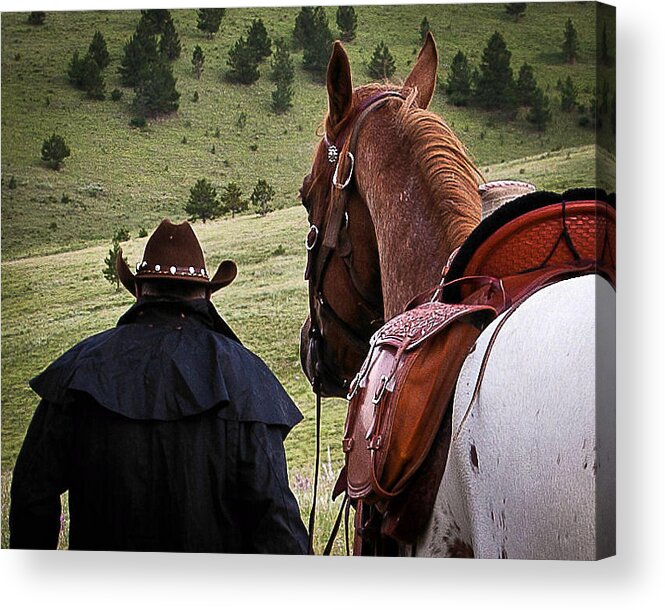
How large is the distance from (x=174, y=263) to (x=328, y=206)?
1.89ft

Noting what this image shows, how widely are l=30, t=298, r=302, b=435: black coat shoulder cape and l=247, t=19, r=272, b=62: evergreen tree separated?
828 mm

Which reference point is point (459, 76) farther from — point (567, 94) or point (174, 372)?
point (174, 372)

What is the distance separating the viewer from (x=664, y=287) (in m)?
3.72

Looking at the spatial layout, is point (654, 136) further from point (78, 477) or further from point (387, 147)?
point (78, 477)

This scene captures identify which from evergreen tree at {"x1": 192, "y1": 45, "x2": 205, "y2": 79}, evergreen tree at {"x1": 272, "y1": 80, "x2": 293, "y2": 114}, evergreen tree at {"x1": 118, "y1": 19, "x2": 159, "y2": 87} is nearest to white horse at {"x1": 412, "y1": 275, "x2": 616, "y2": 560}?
evergreen tree at {"x1": 272, "y1": 80, "x2": 293, "y2": 114}

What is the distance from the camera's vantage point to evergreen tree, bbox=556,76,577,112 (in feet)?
12.1

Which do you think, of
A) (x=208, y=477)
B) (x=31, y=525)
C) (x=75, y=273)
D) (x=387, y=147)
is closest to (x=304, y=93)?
(x=387, y=147)

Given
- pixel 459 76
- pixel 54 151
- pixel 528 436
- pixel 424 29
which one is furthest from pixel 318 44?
pixel 528 436

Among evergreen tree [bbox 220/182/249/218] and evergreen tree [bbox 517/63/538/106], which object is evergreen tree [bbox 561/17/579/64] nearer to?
evergreen tree [bbox 517/63/538/106]

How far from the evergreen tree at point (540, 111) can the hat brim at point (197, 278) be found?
1.04m

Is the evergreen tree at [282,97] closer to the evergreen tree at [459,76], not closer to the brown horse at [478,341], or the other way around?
the brown horse at [478,341]

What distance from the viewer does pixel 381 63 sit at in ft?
12.7

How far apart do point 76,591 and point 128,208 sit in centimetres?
129

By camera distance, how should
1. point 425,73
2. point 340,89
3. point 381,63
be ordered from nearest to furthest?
point 340,89 < point 425,73 < point 381,63
